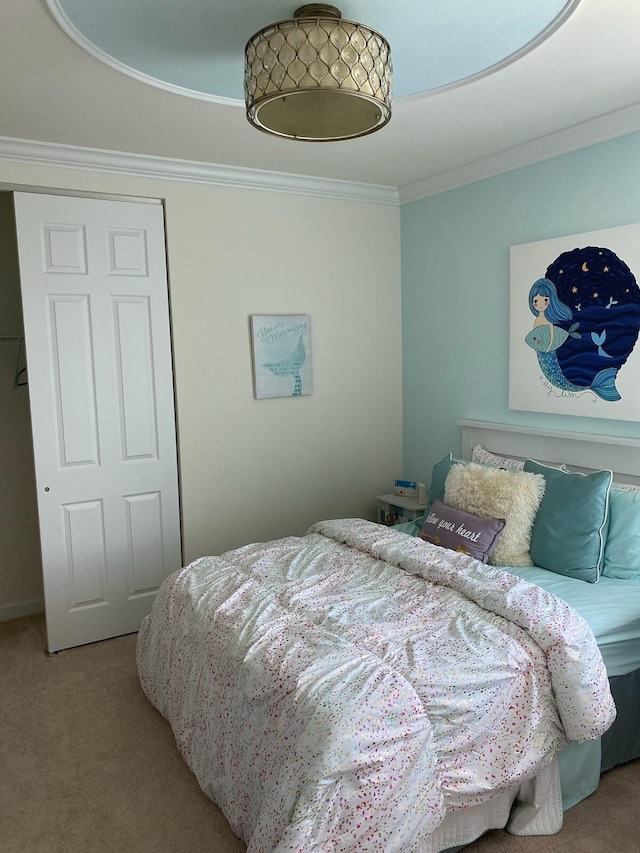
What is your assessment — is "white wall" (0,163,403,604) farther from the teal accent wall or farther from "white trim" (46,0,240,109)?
"white trim" (46,0,240,109)

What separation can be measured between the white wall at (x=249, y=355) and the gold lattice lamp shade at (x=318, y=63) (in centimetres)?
171

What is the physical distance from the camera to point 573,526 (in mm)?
2863

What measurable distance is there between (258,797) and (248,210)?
305 centimetres

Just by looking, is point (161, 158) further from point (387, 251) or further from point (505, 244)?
point (505, 244)

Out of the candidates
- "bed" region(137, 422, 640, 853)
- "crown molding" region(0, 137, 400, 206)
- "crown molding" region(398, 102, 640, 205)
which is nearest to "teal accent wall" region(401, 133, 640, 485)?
"crown molding" region(398, 102, 640, 205)

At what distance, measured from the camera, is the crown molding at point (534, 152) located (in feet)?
9.92

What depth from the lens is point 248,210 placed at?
392 cm

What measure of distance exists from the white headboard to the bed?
33 centimetres

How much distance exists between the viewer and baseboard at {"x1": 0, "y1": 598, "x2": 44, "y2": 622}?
13.4 feet

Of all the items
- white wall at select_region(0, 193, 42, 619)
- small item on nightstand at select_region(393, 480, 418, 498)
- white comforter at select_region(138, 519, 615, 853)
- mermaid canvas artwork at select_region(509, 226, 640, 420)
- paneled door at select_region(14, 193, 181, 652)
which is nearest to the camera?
white comforter at select_region(138, 519, 615, 853)

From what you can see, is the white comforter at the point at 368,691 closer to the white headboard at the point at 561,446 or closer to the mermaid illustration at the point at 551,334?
the white headboard at the point at 561,446

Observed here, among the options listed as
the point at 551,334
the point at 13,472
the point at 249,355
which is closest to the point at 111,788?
the point at 13,472

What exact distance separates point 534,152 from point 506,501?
5.89 ft

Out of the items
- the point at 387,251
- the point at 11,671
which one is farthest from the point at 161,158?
the point at 11,671
